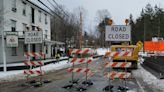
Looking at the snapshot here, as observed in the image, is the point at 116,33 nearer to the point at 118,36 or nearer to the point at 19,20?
the point at 118,36

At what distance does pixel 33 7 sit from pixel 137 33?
7613 centimetres

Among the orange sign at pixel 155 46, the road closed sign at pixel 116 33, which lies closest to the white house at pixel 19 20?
the orange sign at pixel 155 46

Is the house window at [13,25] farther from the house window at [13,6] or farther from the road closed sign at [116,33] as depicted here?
the road closed sign at [116,33]

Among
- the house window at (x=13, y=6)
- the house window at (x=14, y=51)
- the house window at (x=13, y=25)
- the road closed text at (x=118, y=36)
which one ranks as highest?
the house window at (x=13, y=6)

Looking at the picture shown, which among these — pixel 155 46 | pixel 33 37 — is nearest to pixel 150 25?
pixel 155 46

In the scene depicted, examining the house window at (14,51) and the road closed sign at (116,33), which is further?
the house window at (14,51)

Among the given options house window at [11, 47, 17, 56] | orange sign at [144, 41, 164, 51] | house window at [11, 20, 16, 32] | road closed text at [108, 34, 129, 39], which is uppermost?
house window at [11, 20, 16, 32]

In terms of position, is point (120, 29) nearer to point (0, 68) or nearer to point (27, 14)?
point (0, 68)

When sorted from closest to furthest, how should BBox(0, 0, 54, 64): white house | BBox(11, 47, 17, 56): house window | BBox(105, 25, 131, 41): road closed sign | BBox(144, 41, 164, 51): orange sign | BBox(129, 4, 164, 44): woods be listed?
BBox(105, 25, 131, 41): road closed sign < BBox(0, 0, 54, 64): white house < BBox(11, 47, 17, 56): house window < BBox(144, 41, 164, 51): orange sign < BBox(129, 4, 164, 44): woods

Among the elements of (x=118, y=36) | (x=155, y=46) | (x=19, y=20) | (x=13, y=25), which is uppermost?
(x=19, y=20)

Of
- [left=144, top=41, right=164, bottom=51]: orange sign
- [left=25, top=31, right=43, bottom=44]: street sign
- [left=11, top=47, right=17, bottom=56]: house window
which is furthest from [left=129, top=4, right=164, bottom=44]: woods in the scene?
[left=25, top=31, right=43, bottom=44]: street sign

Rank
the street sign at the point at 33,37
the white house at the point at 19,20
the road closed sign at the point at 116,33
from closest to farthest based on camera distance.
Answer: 1. the road closed sign at the point at 116,33
2. the street sign at the point at 33,37
3. the white house at the point at 19,20

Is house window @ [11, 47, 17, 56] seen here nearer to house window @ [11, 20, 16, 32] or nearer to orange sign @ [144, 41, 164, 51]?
house window @ [11, 20, 16, 32]

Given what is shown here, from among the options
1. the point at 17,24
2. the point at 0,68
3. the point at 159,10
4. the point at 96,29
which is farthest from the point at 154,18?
the point at 0,68
